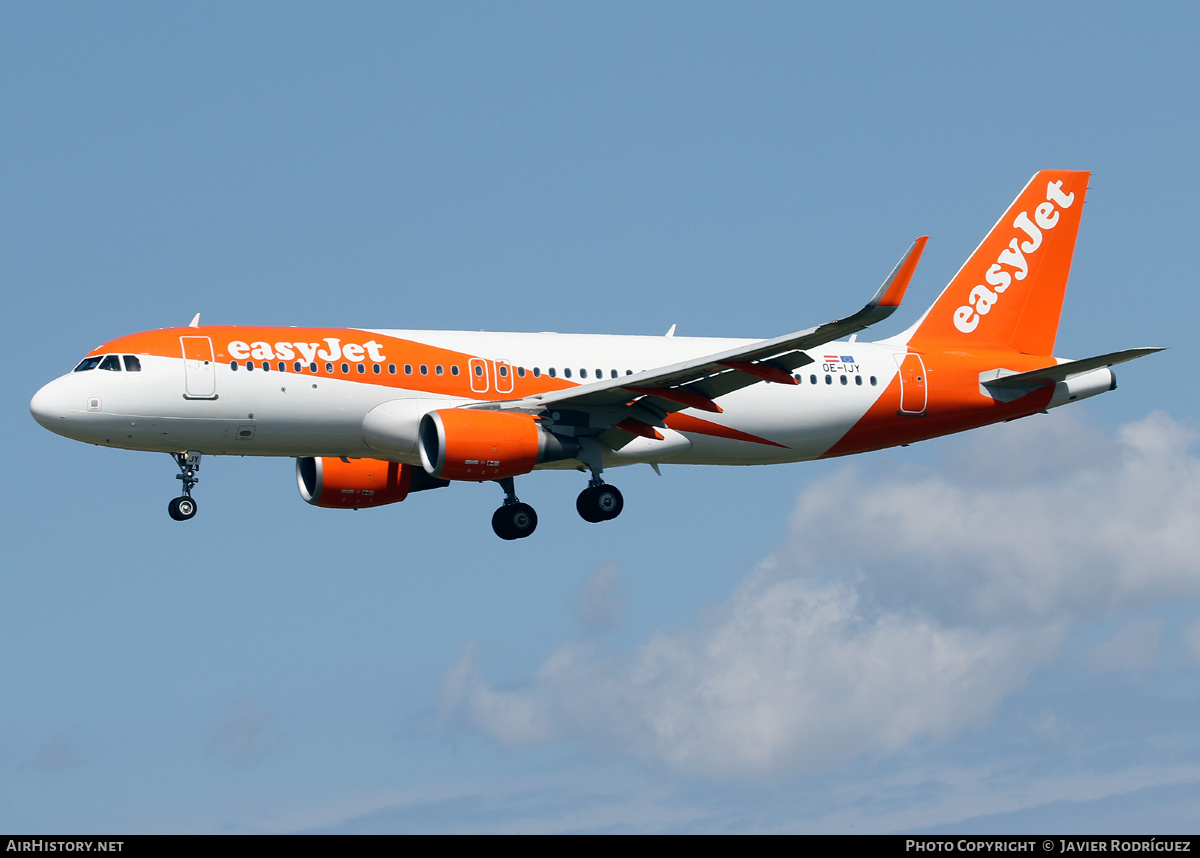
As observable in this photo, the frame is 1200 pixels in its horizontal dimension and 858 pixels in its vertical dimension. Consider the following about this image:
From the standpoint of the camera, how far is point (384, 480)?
4519 centimetres

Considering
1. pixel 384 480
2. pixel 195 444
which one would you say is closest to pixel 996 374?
pixel 384 480

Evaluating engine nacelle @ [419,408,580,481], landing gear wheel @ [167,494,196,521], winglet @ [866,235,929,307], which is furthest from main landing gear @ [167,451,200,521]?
winglet @ [866,235,929,307]

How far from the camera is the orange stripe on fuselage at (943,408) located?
4559 centimetres

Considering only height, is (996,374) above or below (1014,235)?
below

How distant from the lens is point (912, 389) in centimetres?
4572

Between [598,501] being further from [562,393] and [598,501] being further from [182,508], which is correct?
[182,508]

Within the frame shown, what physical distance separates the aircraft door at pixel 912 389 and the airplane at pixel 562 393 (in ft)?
0.15

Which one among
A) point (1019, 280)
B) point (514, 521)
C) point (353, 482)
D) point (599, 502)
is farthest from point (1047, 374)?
point (353, 482)

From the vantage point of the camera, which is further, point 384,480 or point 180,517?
point 384,480

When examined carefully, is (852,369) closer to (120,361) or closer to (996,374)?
(996,374)

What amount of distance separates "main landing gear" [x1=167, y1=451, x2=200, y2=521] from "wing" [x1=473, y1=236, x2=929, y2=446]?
21.7 ft

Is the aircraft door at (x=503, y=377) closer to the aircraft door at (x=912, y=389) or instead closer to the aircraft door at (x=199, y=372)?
the aircraft door at (x=199, y=372)
